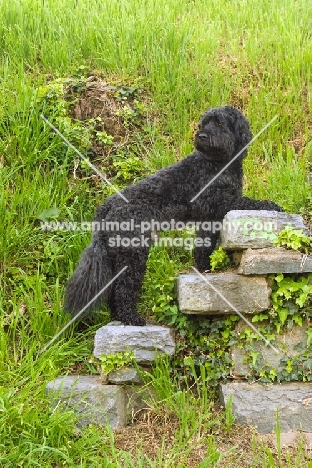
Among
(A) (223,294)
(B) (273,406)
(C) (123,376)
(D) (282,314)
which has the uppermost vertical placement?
(A) (223,294)

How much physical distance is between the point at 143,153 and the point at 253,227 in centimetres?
257

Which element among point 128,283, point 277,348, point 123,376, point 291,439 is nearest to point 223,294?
point 277,348

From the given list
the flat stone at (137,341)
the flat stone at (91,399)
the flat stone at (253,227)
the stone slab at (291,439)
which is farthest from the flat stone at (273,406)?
the flat stone at (253,227)

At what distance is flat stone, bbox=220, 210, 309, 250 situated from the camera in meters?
3.84

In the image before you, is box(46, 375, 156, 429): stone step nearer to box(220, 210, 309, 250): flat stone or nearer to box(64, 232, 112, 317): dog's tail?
box(64, 232, 112, 317): dog's tail

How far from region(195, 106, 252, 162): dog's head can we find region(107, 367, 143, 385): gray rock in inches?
69.9

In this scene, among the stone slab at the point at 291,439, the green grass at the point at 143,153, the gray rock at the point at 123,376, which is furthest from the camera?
the gray rock at the point at 123,376

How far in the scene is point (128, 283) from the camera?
156 inches

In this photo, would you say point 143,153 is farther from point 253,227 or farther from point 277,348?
point 277,348

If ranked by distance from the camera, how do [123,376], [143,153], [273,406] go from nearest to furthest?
[273,406] → [123,376] → [143,153]

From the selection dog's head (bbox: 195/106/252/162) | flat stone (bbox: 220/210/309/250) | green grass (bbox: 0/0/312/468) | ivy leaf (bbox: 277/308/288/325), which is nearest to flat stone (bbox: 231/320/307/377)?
ivy leaf (bbox: 277/308/288/325)

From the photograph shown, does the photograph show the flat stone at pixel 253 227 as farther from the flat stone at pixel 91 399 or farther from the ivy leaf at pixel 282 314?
the flat stone at pixel 91 399

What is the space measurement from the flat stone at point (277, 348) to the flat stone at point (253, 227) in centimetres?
61

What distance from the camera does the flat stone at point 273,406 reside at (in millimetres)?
3689
